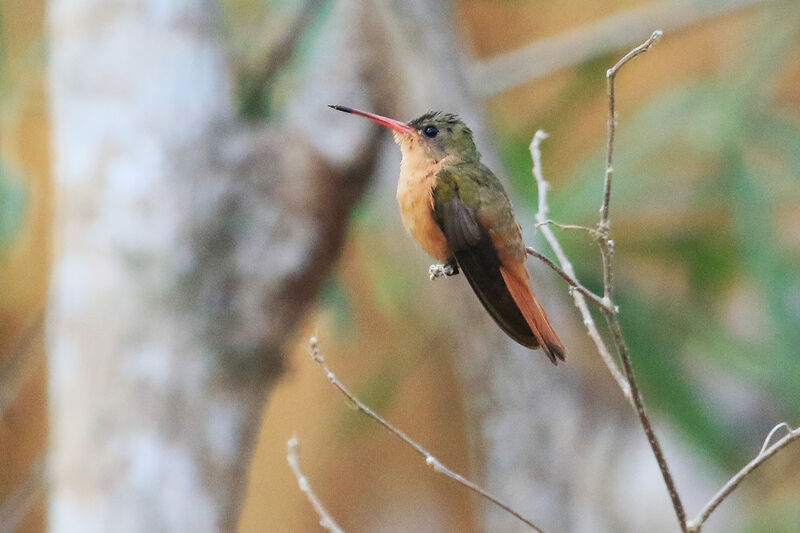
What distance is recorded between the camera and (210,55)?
2.42 metres

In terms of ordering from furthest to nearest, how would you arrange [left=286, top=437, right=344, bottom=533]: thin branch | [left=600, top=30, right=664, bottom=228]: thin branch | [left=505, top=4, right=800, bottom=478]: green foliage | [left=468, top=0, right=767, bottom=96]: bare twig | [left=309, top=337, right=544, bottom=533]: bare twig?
[left=505, top=4, right=800, bottom=478]: green foliage
[left=468, top=0, right=767, bottom=96]: bare twig
[left=286, top=437, right=344, bottom=533]: thin branch
[left=309, top=337, right=544, bottom=533]: bare twig
[left=600, top=30, right=664, bottom=228]: thin branch

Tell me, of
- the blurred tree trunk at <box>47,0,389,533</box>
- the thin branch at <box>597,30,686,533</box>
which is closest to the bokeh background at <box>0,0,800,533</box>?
the blurred tree trunk at <box>47,0,389,533</box>

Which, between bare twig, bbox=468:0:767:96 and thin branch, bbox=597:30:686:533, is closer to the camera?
thin branch, bbox=597:30:686:533

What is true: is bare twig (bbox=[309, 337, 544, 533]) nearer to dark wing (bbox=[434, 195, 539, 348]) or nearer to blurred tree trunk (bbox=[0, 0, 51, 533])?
dark wing (bbox=[434, 195, 539, 348])

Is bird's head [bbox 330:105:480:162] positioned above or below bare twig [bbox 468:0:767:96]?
below

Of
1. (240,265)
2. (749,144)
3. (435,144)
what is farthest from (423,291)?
(435,144)

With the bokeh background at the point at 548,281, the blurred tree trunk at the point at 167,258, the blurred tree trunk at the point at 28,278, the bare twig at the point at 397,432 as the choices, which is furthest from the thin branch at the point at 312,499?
the blurred tree trunk at the point at 28,278

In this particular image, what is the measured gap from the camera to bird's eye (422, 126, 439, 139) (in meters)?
1.19

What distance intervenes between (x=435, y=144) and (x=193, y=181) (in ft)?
4.06

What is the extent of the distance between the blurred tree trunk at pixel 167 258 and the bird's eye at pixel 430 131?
1.16m

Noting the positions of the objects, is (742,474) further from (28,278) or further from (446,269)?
(28,278)

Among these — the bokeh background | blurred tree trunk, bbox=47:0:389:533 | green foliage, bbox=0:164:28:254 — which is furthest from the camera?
green foliage, bbox=0:164:28:254

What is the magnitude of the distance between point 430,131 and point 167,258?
1242 mm

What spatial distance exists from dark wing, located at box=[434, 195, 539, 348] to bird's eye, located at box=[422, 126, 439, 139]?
0.40 feet
